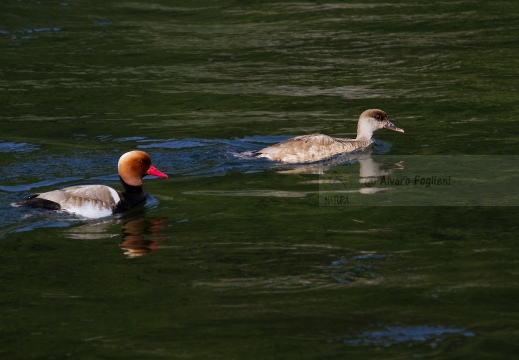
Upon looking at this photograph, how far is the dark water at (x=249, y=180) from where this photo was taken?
8.24m

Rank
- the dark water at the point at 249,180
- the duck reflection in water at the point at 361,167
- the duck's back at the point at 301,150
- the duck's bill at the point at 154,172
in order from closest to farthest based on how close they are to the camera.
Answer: the dark water at the point at 249,180 → the duck's bill at the point at 154,172 → the duck reflection in water at the point at 361,167 → the duck's back at the point at 301,150

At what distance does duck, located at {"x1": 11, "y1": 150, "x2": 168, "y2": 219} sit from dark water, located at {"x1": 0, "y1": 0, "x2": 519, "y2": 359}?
132 mm

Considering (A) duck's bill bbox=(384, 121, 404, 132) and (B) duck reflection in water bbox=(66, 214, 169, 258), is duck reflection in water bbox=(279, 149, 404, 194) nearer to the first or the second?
(A) duck's bill bbox=(384, 121, 404, 132)

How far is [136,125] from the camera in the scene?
54.3 feet

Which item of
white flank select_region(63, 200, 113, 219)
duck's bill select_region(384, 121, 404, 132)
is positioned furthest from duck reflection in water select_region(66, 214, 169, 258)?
duck's bill select_region(384, 121, 404, 132)

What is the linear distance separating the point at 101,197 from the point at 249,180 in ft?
7.49

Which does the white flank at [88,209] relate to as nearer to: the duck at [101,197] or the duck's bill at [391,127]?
the duck at [101,197]

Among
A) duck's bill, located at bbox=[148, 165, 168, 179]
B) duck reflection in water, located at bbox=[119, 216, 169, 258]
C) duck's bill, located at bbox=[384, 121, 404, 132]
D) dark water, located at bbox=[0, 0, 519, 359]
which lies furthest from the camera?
duck's bill, located at bbox=[384, 121, 404, 132]

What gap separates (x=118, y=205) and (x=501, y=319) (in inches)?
209

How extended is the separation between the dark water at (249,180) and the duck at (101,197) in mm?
132

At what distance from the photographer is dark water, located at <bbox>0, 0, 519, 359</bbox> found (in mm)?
8242

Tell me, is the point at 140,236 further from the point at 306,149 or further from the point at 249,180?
the point at 306,149

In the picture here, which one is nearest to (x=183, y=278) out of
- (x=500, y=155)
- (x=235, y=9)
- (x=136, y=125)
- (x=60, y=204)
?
(x=60, y=204)

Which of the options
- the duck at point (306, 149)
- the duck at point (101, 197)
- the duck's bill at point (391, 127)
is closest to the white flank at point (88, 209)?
the duck at point (101, 197)
